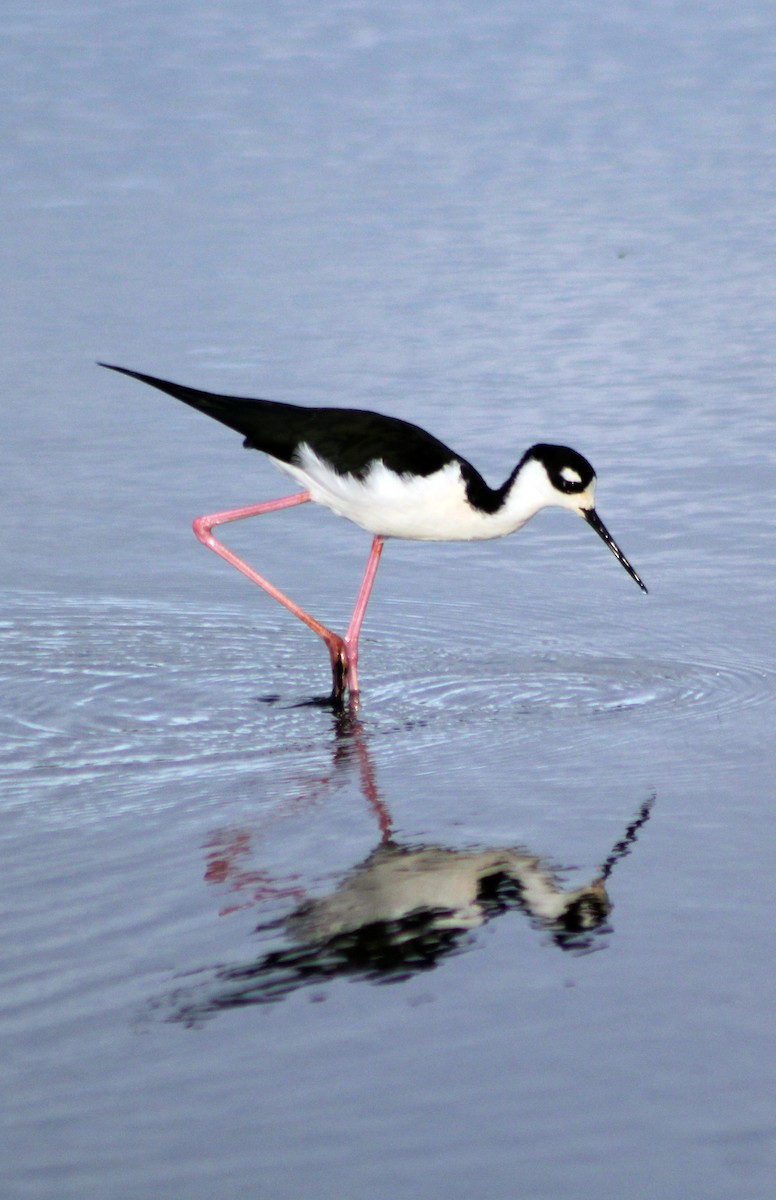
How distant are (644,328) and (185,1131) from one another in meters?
7.60

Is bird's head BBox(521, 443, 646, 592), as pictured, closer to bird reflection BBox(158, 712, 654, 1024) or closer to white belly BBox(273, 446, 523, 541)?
white belly BBox(273, 446, 523, 541)

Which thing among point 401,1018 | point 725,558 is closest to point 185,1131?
point 401,1018

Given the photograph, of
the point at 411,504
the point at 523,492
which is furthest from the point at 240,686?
the point at 523,492

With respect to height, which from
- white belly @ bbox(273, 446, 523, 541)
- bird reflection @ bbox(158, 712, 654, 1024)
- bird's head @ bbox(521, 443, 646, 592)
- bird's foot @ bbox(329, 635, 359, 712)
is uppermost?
bird's head @ bbox(521, 443, 646, 592)

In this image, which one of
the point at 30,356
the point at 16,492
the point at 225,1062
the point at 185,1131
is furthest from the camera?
the point at 30,356

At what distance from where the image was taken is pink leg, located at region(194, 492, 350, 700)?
632 cm

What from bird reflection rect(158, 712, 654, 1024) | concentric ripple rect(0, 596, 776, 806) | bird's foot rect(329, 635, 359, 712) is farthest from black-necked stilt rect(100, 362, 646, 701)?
bird reflection rect(158, 712, 654, 1024)

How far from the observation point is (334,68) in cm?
1802

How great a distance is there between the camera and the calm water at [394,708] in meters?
3.71

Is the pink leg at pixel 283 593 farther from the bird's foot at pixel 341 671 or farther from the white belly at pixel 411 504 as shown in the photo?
the white belly at pixel 411 504

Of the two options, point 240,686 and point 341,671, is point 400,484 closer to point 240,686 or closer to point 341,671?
point 341,671

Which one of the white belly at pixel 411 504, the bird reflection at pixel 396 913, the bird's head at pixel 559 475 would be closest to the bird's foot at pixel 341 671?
the white belly at pixel 411 504

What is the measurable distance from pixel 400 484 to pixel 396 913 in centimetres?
213

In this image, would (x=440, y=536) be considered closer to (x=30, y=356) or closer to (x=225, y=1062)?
(x=225, y=1062)
